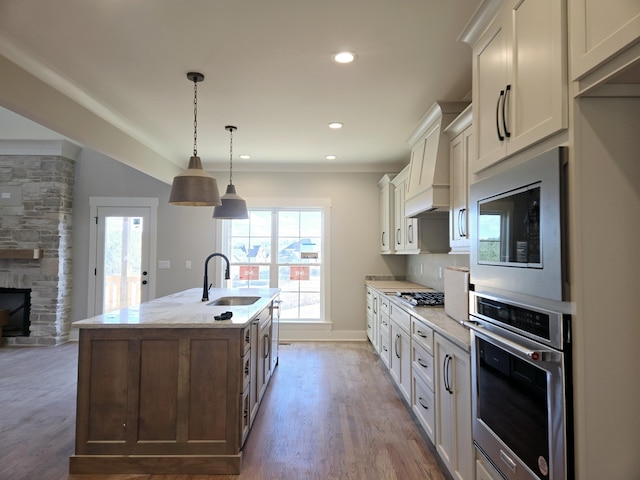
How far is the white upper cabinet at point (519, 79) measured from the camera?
3.96 ft

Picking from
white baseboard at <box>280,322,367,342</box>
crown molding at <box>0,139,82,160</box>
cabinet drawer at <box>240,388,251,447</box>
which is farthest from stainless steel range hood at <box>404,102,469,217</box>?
crown molding at <box>0,139,82,160</box>

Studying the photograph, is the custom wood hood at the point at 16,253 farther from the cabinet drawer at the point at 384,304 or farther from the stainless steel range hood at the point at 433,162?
the stainless steel range hood at the point at 433,162

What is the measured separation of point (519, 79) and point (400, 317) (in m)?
2.29

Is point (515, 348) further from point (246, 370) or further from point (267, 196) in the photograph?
point (267, 196)

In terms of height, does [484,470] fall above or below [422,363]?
below

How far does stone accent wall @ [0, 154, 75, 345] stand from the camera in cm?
522

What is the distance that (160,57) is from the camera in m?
2.58

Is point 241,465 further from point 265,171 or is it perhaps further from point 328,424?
point 265,171

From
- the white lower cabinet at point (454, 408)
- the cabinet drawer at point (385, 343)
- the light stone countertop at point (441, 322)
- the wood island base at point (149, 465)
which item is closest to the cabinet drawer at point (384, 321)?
the cabinet drawer at point (385, 343)

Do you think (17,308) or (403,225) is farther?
(17,308)

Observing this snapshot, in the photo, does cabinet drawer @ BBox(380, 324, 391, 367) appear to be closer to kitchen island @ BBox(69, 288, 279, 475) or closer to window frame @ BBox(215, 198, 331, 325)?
Result: window frame @ BBox(215, 198, 331, 325)

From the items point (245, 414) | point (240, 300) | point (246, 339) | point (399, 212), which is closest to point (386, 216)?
point (399, 212)

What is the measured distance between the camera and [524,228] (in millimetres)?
1336

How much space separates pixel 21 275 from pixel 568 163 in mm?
6395
